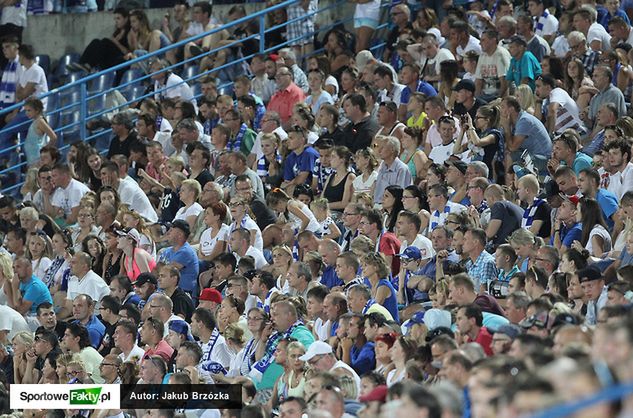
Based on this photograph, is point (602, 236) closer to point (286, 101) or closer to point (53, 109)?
point (286, 101)

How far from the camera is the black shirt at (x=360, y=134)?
15953mm

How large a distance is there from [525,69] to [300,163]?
269 cm

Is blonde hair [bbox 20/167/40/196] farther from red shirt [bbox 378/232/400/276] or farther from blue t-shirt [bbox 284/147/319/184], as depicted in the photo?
red shirt [bbox 378/232/400/276]

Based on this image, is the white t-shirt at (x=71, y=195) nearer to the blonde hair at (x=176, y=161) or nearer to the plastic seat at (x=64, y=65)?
the blonde hair at (x=176, y=161)

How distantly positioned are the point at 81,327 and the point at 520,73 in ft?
19.7

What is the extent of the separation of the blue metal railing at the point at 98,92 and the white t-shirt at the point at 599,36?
3.06 m

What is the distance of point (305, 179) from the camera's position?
51.2ft

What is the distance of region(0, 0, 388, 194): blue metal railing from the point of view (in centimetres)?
1802

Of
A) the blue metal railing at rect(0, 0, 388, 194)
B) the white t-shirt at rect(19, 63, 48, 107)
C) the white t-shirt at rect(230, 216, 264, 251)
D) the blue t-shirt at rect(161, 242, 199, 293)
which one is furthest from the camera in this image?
the white t-shirt at rect(19, 63, 48, 107)

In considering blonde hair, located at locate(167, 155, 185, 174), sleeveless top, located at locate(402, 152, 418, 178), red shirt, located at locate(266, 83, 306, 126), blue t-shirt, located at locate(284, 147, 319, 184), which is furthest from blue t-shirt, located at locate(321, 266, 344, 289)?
red shirt, located at locate(266, 83, 306, 126)

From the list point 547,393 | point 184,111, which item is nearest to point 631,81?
point 184,111

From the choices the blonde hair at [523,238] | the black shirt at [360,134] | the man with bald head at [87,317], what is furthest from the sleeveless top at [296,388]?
the black shirt at [360,134]

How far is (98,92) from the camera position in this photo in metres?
19.0

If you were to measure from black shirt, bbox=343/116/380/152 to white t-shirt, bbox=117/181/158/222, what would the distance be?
217 centimetres
